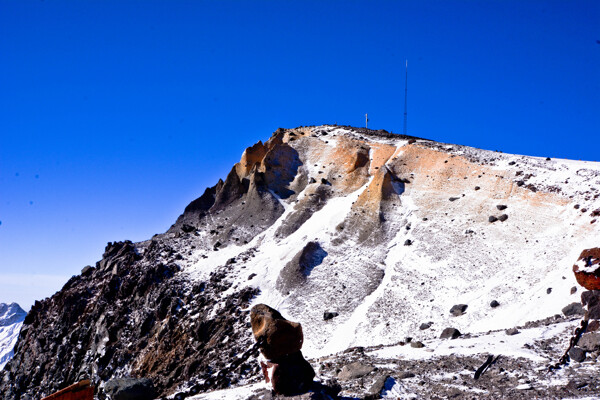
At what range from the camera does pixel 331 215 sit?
4581 cm

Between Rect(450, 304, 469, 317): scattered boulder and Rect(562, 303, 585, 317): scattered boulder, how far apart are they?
6.86 m

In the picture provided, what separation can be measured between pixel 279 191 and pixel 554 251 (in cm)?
2976

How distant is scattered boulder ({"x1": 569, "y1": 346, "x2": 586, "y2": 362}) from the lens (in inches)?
650

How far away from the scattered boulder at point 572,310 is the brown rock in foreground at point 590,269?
171 inches

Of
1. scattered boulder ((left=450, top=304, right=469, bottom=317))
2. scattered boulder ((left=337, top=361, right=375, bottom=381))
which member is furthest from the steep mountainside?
scattered boulder ((left=337, top=361, right=375, bottom=381))

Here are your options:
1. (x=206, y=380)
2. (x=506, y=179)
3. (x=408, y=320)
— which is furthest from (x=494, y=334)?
(x=506, y=179)

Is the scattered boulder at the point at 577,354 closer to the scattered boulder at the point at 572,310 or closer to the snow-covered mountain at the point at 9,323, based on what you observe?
the scattered boulder at the point at 572,310

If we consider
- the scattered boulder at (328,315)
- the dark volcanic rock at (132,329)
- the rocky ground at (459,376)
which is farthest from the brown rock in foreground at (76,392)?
the scattered boulder at (328,315)

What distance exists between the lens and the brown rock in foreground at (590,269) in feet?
62.2

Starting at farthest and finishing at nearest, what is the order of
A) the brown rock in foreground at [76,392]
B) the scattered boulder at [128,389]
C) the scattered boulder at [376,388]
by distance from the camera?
1. the scattered boulder at [128,389]
2. the brown rock in foreground at [76,392]
3. the scattered boulder at [376,388]

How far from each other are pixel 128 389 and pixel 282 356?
435 inches

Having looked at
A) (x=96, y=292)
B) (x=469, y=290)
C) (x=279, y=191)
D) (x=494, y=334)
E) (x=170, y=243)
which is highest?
(x=279, y=191)

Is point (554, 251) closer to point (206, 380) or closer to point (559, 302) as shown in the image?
point (559, 302)

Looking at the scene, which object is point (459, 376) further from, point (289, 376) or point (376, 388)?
point (289, 376)
